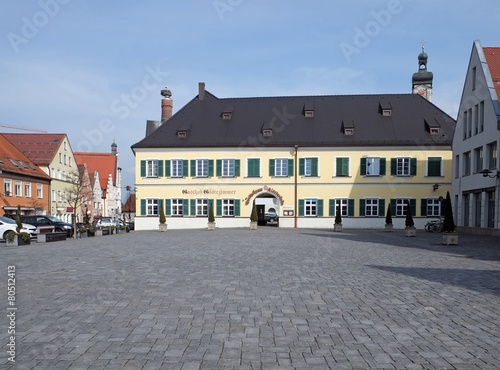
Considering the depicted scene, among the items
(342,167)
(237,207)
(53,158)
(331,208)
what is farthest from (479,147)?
(53,158)

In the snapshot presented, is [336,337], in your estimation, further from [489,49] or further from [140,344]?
[489,49]

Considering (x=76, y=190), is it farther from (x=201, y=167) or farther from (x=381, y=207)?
(x=381, y=207)

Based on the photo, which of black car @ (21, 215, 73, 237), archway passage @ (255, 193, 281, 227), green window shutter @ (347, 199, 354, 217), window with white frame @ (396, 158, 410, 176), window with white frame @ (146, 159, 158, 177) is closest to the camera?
black car @ (21, 215, 73, 237)

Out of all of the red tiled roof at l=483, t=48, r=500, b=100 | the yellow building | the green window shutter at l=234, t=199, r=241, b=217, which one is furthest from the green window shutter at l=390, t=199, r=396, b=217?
the red tiled roof at l=483, t=48, r=500, b=100

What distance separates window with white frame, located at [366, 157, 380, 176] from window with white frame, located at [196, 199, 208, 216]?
580 inches

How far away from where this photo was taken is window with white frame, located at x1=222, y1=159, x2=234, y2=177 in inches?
1689

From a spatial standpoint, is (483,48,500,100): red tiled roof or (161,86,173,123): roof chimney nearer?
(483,48,500,100): red tiled roof

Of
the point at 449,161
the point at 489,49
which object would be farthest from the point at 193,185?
the point at 489,49

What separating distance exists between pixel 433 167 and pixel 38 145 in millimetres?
42965

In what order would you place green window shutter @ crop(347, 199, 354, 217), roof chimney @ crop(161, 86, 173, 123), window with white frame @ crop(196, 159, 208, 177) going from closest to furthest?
green window shutter @ crop(347, 199, 354, 217) → window with white frame @ crop(196, 159, 208, 177) → roof chimney @ crop(161, 86, 173, 123)

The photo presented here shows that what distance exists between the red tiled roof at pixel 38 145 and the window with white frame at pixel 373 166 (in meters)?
34.4

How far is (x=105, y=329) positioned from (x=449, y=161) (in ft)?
130

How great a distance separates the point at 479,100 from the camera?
101 feet

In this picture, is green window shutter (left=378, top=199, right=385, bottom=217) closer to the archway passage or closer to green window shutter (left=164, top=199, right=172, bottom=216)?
the archway passage
